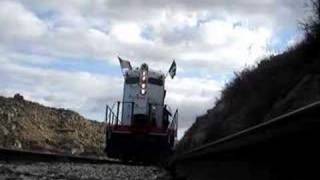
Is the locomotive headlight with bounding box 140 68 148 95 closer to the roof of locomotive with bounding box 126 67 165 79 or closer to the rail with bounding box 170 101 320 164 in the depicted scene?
the roof of locomotive with bounding box 126 67 165 79

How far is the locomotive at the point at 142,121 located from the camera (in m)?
31.7

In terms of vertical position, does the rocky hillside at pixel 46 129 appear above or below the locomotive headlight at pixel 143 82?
above

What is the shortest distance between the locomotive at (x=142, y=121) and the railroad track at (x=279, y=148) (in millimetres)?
25981

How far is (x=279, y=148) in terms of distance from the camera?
145 inches

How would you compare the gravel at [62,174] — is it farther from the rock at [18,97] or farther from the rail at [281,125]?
the rock at [18,97]

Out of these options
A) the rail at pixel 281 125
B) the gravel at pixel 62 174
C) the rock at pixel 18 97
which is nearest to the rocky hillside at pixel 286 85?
the gravel at pixel 62 174

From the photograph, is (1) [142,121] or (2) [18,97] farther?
(2) [18,97]

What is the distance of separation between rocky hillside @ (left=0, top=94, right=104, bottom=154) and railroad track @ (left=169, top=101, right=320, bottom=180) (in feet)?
152

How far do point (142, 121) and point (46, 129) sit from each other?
113 feet

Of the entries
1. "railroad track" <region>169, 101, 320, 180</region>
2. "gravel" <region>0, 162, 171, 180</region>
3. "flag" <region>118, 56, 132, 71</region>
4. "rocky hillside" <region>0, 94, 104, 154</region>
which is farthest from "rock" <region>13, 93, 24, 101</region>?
"railroad track" <region>169, 101, 320, 180</region>

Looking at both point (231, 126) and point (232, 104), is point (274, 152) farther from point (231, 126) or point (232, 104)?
point (232, 104)

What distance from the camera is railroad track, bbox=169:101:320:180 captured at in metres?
2.95

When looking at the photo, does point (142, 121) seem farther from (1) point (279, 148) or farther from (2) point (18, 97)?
(2) point (18, 97)

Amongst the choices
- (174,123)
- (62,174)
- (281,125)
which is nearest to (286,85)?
(62,174)
